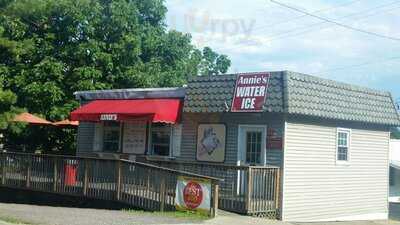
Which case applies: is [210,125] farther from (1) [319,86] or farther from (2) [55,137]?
(2) [55,137]

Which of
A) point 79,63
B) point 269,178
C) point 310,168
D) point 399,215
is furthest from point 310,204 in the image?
point 79,63

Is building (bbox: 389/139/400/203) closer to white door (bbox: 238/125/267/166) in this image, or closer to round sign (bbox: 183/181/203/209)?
white door (bbox: 238/125/267/166)

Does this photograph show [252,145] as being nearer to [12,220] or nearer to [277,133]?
[277,133]

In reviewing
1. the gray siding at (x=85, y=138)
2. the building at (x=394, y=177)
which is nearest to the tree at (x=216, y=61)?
the building at (x=394, y=177)

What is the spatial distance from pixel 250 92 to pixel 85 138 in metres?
8.26

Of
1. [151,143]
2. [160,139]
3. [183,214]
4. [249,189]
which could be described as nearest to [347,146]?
[249,189]

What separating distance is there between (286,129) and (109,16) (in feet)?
49.8

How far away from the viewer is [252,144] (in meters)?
19.4

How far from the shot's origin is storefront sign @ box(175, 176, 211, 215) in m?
16.8

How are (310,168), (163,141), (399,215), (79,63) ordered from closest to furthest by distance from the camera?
(310,168) → (163,141) → (399,215) → (79,63)

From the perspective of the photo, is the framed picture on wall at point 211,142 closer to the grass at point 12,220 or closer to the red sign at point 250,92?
the red sign at point 250,92

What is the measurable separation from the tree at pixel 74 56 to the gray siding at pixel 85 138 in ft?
14.6

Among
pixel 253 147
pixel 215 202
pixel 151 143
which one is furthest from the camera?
pixel 151 143

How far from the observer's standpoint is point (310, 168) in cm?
1947
